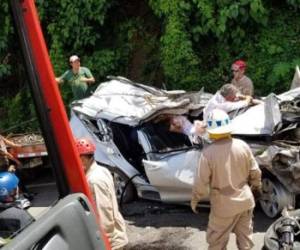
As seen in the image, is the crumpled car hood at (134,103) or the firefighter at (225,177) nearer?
the firefighter at (225,177)

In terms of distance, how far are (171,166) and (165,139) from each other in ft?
2.17

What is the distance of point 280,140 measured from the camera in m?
7.42

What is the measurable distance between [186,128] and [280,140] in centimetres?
131

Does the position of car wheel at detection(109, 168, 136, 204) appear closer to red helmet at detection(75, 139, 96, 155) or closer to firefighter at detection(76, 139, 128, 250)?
firefighter at detection(76, 139, 128, 250)

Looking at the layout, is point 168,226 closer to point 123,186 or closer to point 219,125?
point 123,186

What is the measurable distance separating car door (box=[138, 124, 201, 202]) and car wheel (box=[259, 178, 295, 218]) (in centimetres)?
90

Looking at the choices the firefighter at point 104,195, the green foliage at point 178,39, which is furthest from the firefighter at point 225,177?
the green foliage at point 178,39

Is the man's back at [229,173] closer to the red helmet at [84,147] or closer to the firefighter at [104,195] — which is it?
the firefighter at [104,195]

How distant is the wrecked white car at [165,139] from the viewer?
23.6ft

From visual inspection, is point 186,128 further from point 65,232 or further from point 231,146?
point 65,232

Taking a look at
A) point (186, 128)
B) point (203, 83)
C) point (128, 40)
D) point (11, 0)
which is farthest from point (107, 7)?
point (11, 0)

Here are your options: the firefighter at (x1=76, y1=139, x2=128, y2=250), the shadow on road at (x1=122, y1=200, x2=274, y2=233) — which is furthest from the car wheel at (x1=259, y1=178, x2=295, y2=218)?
the firefighter at (x1=76, y1=139, x2=128, y2=250)

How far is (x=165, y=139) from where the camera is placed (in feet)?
27.2

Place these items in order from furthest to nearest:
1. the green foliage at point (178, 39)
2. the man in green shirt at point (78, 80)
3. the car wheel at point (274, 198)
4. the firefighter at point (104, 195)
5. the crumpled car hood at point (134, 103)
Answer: the green foliage at point (178, 39)
the man in green shirt at point (78, 80)
the crumpled car hood at point (134, 103)
the car wheel at point (274, 198)
the firefighter at point (104, 195)
